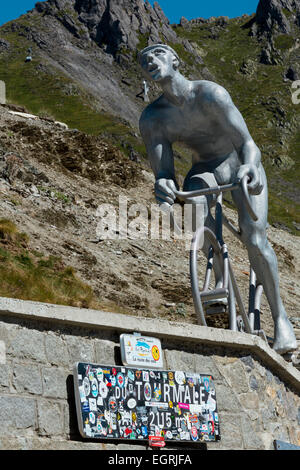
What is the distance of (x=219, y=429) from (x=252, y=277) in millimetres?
2219

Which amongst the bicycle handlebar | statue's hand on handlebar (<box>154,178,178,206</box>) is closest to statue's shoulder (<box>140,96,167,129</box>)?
statue's hand on handlebar (<box>154,178,178,206</box>)

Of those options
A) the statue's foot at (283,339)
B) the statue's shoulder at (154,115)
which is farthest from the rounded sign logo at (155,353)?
the statue's shoulder at (154,115)

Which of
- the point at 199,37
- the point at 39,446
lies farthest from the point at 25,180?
the point at 199,37

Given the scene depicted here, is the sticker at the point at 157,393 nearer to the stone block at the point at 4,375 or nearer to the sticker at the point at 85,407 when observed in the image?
the sticker at the point at 85,407

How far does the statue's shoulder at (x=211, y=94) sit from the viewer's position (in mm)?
7262

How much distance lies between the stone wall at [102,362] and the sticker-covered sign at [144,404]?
11cm

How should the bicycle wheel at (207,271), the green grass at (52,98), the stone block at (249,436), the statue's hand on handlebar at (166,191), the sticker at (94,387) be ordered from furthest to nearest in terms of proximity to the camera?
the green grass at (52,98)
the statue's hand on handlebar at (166,191)
the bicycle wheel at (207,271)
the stone block at (249,436)
the sticker at (94,387)

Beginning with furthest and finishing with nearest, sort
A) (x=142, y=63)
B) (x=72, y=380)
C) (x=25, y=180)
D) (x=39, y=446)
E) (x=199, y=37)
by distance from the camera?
(x=199, y=37) → (x=25, y=180) → (x=142, y=63) → (x=72, y=380) → (x=39, y=446)

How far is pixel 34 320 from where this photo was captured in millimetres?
5324

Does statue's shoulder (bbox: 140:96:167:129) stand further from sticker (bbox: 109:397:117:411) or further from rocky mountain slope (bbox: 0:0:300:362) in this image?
sticker (bbox: 109:397:117:411)

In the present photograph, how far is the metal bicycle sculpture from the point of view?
6.74 m

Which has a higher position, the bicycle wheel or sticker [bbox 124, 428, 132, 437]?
the bicycle wheel

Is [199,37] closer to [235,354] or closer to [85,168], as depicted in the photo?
[85,168]

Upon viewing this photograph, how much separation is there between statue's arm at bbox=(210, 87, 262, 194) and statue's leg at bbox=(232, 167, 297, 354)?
272 mm
